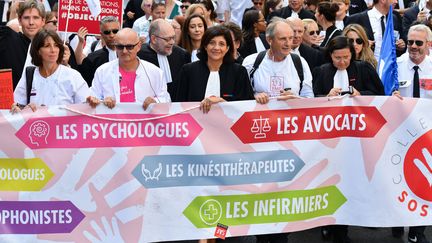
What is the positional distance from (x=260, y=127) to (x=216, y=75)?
0.74m

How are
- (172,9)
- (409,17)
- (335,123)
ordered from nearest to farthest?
(335,123) → (409,17) → (172,9)

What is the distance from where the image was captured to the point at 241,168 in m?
7.41

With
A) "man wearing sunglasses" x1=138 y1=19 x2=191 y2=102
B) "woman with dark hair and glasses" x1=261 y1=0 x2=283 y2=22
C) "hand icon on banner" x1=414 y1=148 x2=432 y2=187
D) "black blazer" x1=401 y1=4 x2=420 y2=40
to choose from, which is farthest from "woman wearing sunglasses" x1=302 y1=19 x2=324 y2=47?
"hand icon on banner" x1=414 y1=148 x2=432 y2=187

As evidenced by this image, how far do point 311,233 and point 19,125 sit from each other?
3140mm

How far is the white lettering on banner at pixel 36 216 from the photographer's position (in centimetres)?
716

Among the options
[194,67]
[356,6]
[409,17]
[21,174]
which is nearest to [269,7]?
[409,17]

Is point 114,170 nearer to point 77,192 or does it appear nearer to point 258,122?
point 77,192

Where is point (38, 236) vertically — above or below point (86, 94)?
below

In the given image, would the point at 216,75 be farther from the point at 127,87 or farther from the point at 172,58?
the point at 172,58

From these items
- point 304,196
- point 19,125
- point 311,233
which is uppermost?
point 19,125

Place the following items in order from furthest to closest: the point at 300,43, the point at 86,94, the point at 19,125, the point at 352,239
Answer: the point at 300,43 < the point at 352,239 < the point at 86,94 < the point at 19,125

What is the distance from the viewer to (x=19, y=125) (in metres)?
7.11

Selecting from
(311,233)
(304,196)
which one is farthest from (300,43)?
(304,196)

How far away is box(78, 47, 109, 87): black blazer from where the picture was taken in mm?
9445
